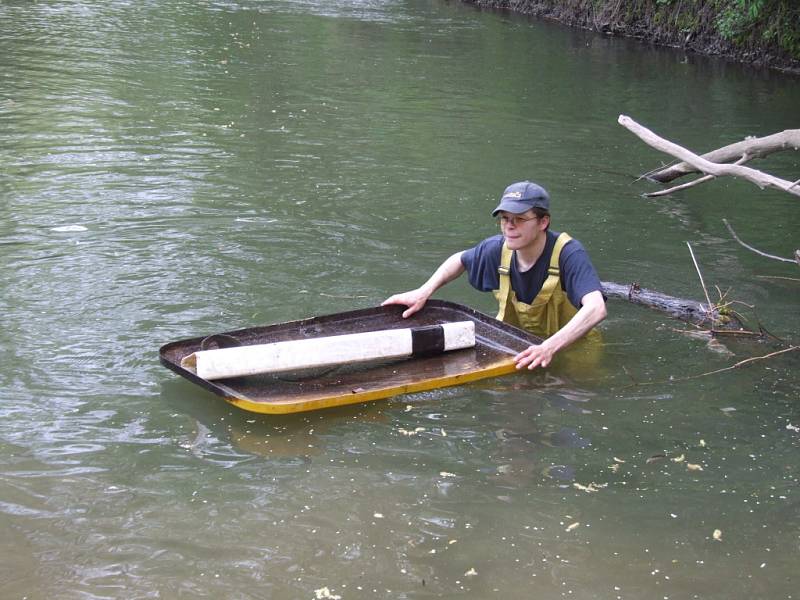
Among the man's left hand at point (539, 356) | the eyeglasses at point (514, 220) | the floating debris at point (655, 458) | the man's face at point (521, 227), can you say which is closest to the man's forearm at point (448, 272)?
the man's face at point (521, 227)

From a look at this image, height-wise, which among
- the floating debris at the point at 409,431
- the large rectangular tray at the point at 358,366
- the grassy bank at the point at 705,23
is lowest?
the floating debris at the point at 409,431

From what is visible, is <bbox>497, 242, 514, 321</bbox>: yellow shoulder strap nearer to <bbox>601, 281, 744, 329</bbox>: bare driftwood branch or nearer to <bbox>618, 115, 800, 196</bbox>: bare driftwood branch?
<bbox>601, 281, 744, 329</bbox>: bare driftwood branch

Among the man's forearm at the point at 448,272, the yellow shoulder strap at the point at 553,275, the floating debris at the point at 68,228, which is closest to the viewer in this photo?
the yellow shoulder strap at the point at 553,275

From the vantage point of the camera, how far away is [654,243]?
999cm

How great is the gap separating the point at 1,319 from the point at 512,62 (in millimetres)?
14717

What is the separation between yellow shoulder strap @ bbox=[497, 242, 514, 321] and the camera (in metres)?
6.60

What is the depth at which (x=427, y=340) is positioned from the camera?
670 cm

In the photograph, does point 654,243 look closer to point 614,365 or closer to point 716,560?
point 614,365

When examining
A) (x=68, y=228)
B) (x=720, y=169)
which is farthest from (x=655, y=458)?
(x=68, y=228)

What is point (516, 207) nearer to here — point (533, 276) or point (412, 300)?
point (533, 276)

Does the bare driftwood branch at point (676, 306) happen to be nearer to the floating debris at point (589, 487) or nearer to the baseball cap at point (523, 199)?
the baseball cap at point (523, 199)

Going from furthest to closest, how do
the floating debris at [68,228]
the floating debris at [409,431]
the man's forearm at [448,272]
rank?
the floating debris at [68,228], the man's forearm at [448,272], the floating debris at [409,431]

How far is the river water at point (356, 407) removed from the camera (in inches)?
187

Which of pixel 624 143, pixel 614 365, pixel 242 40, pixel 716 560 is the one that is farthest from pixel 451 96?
pixel 716 560
